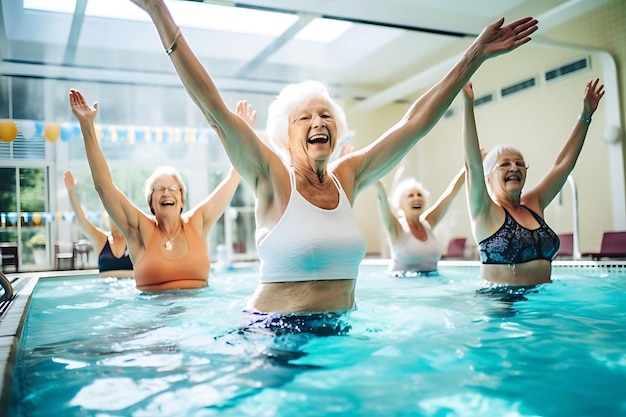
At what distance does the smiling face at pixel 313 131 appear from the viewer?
7.36 ft

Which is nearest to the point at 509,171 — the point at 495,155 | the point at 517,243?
the point at 495,155

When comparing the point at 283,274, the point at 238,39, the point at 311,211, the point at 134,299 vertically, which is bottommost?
the point at 134,299

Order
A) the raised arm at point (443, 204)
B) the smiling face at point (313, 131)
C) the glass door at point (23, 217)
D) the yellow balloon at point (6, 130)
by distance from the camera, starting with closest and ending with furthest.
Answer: the smiling face at point (313, 131) < the raised arm at point (443, 204) < the yellow balloon at point (6, 130) < the glass door at point (23, 217)

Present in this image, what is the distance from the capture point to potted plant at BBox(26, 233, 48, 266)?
1174 cm

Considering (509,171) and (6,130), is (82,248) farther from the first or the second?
(509,171)

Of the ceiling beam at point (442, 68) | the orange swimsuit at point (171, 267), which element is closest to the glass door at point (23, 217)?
the ceiling beam at point (442, 68)

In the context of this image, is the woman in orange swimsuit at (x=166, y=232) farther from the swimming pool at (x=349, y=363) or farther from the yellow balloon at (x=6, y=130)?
the yellow balloon at (x=6, y=130)

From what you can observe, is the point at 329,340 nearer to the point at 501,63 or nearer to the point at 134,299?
the point at 134,299

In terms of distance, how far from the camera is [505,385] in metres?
1.50

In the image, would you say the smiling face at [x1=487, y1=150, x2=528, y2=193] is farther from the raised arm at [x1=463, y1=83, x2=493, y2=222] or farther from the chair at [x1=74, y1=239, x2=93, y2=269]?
the chair at [x1=74, y1=239, x2=93, y2=269]

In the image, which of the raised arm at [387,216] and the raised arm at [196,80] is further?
the raised arm at [387,216]

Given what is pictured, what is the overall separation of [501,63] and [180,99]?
7.50 metres

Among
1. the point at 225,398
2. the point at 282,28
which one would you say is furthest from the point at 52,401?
the point at 282,28

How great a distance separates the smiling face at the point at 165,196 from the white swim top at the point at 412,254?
2447mm
